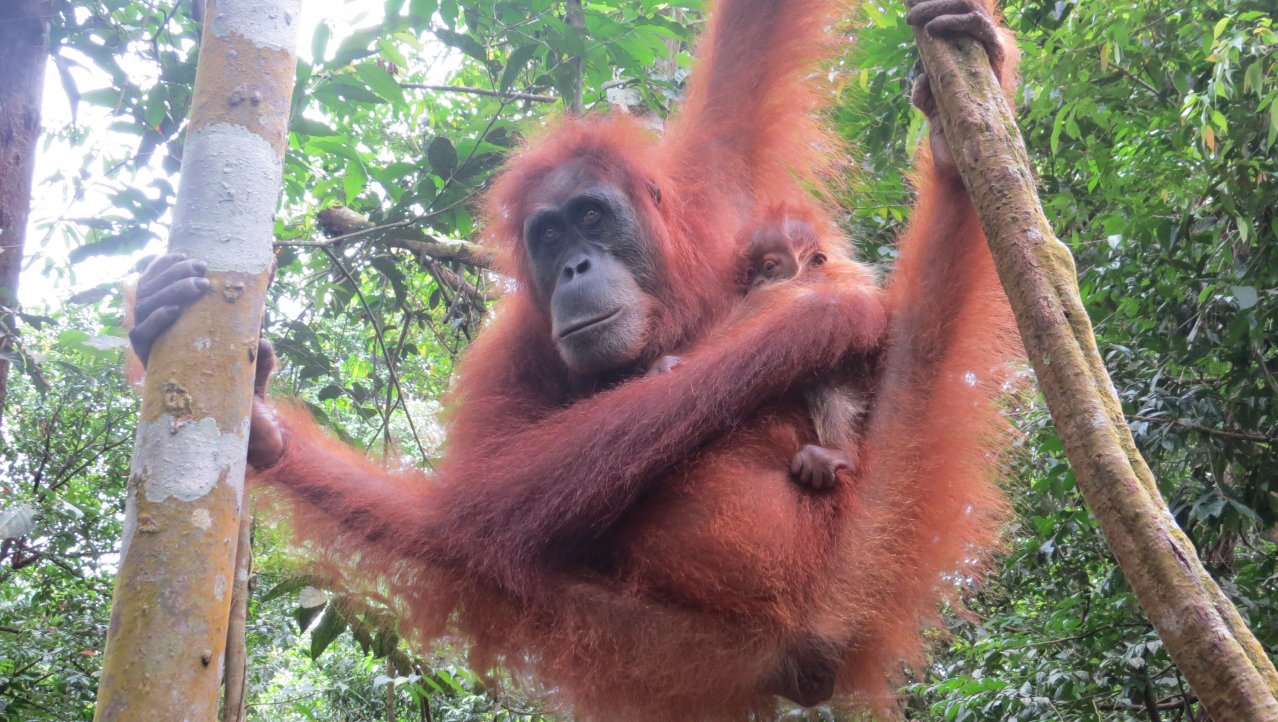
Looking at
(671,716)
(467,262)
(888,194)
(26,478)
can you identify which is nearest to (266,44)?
(467,262)

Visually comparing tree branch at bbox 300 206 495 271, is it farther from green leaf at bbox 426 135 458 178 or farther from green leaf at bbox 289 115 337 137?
green leaf at bbox 289 115 337 137

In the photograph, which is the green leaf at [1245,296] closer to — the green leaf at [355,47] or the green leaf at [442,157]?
the green leaf at [442,157]

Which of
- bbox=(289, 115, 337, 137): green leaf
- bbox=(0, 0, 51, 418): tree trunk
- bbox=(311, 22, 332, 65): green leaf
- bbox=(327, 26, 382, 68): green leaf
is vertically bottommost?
bbox=(289, 115, 337, 137): green leaf

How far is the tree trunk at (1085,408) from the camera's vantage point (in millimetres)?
945

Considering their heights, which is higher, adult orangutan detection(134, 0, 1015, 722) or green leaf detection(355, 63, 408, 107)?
green leaf detection(355, 63, 408, 107)

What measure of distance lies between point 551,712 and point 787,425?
45.3 inches

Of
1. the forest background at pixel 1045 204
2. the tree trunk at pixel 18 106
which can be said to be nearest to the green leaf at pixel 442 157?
the forest background at pixel 1045 204

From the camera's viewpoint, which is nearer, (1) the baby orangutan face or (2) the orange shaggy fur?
(2) the orange shaggy fur

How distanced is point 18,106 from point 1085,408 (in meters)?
4.65

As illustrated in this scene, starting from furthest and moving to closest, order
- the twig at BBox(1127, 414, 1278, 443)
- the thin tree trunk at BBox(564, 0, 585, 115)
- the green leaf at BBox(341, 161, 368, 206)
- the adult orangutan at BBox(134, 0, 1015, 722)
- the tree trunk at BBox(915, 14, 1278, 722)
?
the green leaf at BBox(341, 161, 368, 206), the thin tree trunk at BBox(564, 0, 585, 115), the twig at BBox(1127, 414, 1278, 443), the adult orangutan at BBox(134, 0, 1015, 722), the tree trunk at BBox(915, 14, 1278, 722)

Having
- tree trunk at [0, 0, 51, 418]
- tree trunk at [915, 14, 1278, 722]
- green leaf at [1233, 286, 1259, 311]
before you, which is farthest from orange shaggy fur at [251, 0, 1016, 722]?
tree trunk at [0, 0, 51, 418]

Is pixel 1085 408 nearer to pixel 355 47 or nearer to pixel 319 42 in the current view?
pixel 355 47

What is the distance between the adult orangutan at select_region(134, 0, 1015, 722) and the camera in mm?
2047

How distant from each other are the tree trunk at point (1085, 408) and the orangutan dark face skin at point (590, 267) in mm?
1048
